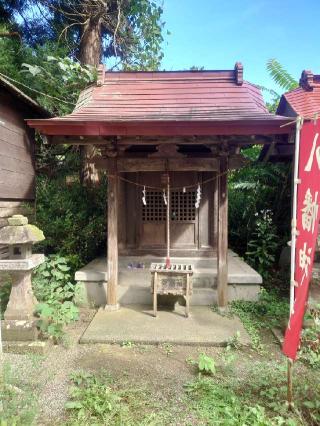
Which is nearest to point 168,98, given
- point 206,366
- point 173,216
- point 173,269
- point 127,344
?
point 173,216

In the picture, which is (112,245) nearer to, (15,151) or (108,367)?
(108,367)

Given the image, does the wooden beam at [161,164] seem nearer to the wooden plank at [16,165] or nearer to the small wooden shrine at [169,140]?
the small wooden shrine at [169,140]

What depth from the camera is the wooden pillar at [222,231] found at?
5.24 metres

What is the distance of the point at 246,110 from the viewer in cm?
554

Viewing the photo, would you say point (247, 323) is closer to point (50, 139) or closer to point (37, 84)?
point (50, 139)

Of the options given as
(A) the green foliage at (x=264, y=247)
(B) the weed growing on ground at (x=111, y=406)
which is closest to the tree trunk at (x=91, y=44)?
(A) the green foliage at (x=264, y=247)

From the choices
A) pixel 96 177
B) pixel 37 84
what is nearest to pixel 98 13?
pixel 37 84

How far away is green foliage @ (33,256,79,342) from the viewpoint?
432 cm

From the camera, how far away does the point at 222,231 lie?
5301 mm

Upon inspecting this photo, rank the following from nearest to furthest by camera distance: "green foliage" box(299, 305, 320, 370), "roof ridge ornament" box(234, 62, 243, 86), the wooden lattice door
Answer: "green foliage" box(299, 305, 320, 370) → "roof ridge ornament" box(234, 62, 243, 86) → the wooden lattice door

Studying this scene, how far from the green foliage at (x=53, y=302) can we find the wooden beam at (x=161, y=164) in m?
2.04

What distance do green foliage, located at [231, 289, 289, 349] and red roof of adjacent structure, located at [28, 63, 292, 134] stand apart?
338 centimetres

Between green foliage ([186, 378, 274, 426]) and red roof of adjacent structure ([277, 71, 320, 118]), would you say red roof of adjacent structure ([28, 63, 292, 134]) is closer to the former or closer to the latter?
red roof of adjacent structure ([277, 71, 320, 118])

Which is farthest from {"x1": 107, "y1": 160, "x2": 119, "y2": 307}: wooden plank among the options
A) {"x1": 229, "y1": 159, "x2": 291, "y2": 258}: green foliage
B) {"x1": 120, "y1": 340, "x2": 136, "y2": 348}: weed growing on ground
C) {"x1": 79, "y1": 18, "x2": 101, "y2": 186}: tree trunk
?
{"x1": 229, "y1": 159, "x2": 291, "y2": 258}: green foliage
